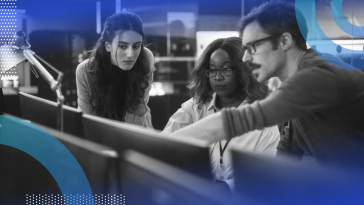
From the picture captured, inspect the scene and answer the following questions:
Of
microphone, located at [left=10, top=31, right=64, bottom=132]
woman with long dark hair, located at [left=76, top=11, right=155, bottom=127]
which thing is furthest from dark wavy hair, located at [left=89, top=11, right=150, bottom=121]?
microphone, located at [left=10, top=31, right=64, bottom=132]

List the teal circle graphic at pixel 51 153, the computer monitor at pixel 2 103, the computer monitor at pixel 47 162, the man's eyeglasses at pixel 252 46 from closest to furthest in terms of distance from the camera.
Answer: the computer monitor at pixel 47 162, the man's eyeglasses at pixel 252 46, the teal circle graphic at pixel 51 153, the computer monitor at pixel 2 103

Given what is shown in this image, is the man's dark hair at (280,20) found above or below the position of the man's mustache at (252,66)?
above

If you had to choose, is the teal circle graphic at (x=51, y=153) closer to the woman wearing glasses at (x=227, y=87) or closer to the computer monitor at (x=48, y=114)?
the computer monitor at (x=48, y=114)

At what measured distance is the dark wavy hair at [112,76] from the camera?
1.46m

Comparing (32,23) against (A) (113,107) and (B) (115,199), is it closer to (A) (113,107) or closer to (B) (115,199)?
(A) (113,107)

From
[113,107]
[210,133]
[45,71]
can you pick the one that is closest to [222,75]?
[210,133]

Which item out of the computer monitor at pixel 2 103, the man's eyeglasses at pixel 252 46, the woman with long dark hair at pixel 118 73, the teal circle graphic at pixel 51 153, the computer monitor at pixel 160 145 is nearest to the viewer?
the computer monitor at pixel 160 145

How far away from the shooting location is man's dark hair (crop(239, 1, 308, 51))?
1179mm

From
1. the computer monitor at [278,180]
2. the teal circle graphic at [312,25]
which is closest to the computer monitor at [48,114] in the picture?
the computer monitor at [278,180]

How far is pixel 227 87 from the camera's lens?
1.35 m

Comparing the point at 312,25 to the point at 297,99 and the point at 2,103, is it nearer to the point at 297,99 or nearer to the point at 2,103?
the point at 297,99

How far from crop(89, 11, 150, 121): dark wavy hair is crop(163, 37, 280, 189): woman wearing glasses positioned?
0.24m

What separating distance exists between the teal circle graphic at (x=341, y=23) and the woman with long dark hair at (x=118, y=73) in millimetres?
737

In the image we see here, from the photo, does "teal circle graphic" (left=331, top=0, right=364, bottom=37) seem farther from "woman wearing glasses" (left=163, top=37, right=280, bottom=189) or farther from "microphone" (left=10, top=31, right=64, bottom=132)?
"microphone" (left=10, top=31, right=64, bottom=132)
